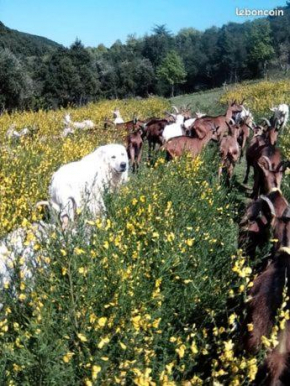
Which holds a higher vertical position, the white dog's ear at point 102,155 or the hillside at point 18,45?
the hillside at point 18,45

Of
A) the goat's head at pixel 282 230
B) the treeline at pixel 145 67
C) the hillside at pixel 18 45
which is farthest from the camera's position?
the hillside at pixel 18 45

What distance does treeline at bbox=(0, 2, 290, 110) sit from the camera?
145 ft

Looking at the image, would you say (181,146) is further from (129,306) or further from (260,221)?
(129,306)

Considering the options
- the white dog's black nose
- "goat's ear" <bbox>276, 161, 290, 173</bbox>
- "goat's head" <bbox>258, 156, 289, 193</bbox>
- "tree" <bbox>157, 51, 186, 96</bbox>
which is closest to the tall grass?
the white dog's black nose

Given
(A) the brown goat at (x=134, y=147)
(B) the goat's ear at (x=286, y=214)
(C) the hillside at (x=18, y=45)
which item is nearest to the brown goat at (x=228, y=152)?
(A) the brown goat at (x=134, y=147)

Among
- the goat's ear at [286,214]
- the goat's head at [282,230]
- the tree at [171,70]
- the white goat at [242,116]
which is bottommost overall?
the goat's head at [282,230]

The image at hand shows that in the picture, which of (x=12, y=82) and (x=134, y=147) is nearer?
(x=134, y=147)

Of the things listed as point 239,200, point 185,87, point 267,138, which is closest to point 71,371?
point 239,200

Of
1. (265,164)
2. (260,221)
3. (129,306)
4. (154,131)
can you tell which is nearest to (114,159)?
(260,221)

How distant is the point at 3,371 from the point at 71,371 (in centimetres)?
45

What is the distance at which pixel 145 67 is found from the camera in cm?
6744

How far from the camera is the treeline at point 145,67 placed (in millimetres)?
44188

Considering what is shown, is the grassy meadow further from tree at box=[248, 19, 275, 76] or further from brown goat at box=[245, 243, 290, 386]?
tree at box=[248, 19, 275, 76]

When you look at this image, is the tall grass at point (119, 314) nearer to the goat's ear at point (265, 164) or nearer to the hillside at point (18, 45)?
the goat's ear at point (265, 164)
